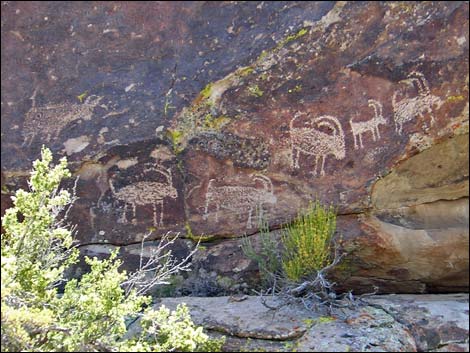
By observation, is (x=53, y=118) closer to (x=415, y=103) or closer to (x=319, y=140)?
(x=319, y=140)

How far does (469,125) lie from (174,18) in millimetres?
2317

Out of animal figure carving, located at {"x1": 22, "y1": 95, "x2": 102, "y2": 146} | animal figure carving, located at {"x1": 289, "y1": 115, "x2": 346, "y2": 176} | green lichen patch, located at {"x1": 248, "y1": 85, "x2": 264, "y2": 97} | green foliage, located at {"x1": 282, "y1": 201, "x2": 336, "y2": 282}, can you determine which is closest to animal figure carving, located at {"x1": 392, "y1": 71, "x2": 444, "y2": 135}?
animal figure carving, located at {"x1": 289, "y1": 115, "x2": 346, "y2": 176}

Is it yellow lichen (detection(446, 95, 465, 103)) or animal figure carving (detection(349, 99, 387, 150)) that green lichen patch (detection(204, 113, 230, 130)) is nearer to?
animal figure carving (detection(349, 99, 387, 150))

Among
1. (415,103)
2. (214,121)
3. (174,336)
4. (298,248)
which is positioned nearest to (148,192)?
(214,121)

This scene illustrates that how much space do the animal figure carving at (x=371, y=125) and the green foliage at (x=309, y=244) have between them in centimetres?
54

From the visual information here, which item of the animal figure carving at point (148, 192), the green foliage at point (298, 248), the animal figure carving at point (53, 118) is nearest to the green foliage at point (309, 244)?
the green foliage at point (298, 248)

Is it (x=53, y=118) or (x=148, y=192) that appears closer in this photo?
(x=148, y=192)

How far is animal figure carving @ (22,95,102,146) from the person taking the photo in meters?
4.35

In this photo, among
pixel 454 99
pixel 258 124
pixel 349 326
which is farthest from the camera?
pixel 258 124

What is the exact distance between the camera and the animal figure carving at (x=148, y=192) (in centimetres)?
417

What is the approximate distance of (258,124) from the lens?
157 inches

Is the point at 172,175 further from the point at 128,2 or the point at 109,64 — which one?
the point at 128,2

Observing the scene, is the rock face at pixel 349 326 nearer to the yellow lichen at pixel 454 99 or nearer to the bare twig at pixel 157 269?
the bare twig at pixel 157 269

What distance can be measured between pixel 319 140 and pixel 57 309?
2.03m
